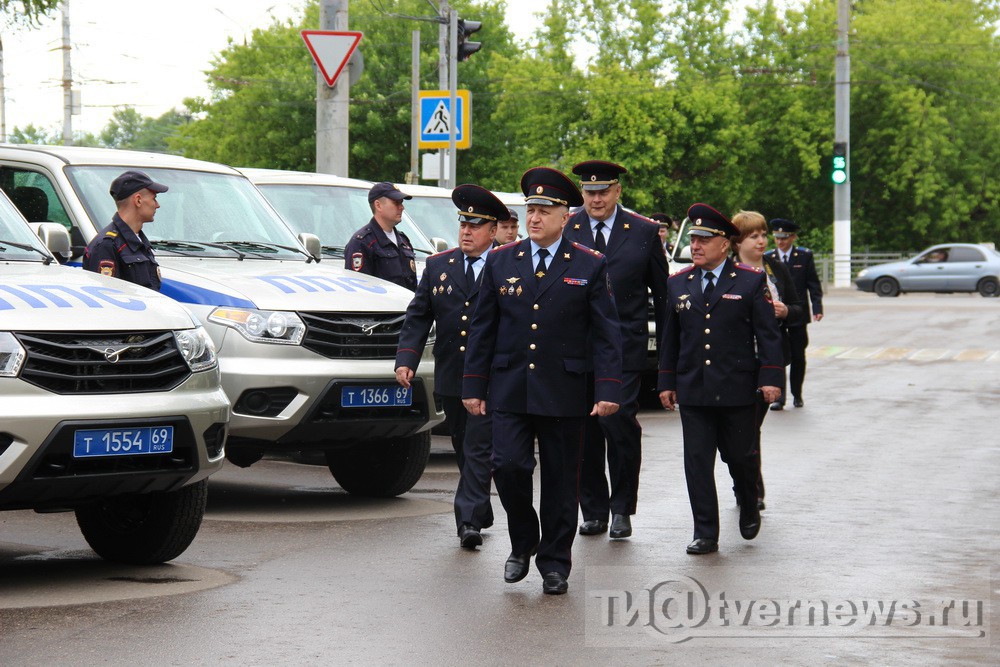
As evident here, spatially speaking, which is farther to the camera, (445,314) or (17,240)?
(445,314)

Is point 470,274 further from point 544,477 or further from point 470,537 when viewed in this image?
point 544,477

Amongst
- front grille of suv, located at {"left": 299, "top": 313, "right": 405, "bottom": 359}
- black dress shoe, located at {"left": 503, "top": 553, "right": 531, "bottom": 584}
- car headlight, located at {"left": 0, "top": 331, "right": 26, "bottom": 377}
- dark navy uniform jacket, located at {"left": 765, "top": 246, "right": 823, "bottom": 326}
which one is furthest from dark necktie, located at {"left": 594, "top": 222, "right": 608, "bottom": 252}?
dark navy uniform jacket, located at {"left": 765, "top": 246, "right": 823, "bottom": 326}

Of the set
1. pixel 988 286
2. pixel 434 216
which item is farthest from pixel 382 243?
pixel 988 286

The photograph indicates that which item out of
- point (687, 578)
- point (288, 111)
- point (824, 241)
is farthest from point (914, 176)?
point (687, 578)

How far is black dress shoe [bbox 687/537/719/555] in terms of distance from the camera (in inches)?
334

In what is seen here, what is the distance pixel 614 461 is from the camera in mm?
9188

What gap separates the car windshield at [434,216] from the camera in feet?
49.0

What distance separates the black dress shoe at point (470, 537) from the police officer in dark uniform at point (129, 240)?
236 cm

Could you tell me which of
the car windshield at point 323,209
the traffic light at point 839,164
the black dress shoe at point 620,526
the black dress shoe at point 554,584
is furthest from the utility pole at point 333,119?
the traffic light at point 839,164

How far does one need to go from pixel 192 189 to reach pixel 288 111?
187 feet

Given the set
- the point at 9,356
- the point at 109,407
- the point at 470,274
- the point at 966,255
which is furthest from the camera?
the point at 966,255

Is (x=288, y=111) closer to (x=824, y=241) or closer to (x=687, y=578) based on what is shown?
(x=824, y=241)

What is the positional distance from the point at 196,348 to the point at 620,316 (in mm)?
2562

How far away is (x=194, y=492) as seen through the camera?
25.8 feet
